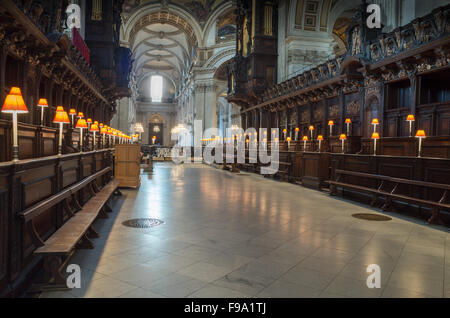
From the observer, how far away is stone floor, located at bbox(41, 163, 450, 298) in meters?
3.07

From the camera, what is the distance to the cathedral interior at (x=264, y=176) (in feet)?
10.2

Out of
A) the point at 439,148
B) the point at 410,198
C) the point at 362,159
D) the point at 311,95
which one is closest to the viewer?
the point at 410,198

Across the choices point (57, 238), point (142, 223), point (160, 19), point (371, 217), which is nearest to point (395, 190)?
point (371, 217)

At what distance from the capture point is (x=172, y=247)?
170 inches

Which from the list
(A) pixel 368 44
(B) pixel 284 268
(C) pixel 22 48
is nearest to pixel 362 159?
(A) pixel 368 44

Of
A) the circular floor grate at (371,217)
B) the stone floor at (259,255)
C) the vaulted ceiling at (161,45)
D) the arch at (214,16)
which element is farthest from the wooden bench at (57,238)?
the vaulted ceiling at (161,45)

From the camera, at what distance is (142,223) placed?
569cm

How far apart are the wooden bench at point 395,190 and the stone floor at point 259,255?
1.43 ft

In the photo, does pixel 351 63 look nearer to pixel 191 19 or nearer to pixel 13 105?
pixel 13 105

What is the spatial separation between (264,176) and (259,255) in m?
12.0

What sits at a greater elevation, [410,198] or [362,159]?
[362,159]

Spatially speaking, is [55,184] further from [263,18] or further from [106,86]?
[263,18]

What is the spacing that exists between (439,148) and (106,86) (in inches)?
667

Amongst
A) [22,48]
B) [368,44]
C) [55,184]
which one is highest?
[368,44]
